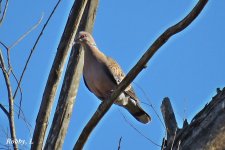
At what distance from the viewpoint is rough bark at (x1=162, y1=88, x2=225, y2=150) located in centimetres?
245

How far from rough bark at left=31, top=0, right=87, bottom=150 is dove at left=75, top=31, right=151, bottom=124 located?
1204 millimetres

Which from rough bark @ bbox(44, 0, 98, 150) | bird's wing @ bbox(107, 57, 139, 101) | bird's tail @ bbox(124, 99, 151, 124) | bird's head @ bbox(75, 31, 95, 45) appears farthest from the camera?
bird's tail @ bbox(124, 99, 151, 124)

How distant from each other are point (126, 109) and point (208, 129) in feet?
11.4

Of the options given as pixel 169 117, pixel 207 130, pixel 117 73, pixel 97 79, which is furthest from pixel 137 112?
pixel 207 130

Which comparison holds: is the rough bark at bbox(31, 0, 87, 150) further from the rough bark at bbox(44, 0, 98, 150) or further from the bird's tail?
the bird's tail

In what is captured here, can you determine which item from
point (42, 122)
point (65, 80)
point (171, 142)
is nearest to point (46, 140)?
point (42, 122)

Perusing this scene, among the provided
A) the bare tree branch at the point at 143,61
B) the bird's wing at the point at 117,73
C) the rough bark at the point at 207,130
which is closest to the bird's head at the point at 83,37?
the bird's wing at the point at 117,73

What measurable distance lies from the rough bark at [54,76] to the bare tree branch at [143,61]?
0.73 metres

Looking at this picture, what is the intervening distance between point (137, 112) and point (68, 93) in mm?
1694

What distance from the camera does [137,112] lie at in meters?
5.81

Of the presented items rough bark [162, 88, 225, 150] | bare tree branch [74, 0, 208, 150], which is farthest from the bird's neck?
rough bark [162, 88, 225, 150]

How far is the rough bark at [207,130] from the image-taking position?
8.03ft

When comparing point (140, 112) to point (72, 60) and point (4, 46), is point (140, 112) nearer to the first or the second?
point (72, 60)

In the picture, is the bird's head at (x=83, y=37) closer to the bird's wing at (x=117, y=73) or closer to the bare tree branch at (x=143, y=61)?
the bird's wing at (x=117, y=73)
